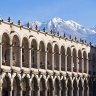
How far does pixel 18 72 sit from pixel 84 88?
25.7 m

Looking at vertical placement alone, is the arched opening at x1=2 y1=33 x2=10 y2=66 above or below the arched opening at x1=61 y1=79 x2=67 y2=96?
above

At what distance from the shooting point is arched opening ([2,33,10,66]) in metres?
65.0

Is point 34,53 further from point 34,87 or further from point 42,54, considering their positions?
point 34,87

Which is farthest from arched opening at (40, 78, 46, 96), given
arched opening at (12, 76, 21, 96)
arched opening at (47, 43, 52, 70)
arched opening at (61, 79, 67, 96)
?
arched opening at (12, 76, 21, 96)

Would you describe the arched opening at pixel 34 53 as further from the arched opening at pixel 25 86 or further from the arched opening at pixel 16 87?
the arched opening at pixel 16 87

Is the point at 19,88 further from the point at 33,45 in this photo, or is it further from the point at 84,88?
the point at 84,88

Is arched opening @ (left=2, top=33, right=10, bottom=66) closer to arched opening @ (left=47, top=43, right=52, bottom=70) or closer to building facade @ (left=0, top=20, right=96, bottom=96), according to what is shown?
building facade @ (left=0, top=20, right=96, bottom=96)

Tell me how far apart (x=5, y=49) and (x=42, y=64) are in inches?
386

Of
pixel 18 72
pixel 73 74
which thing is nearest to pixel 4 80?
pixel 18 72

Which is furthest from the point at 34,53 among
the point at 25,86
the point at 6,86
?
the point at 6,86

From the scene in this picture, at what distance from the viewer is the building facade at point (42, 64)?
65.2 m

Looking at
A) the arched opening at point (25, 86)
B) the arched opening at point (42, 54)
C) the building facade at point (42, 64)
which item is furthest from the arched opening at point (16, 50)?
the arched opening at point (42, 54)

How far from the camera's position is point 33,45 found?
2852 inches

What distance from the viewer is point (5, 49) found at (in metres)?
66.8
